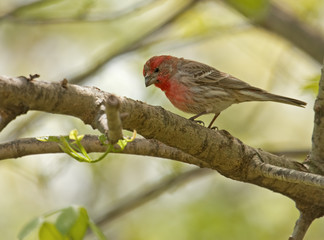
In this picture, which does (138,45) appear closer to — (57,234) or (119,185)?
(119,185)

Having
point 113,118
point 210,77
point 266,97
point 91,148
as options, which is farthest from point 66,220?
point 210,77

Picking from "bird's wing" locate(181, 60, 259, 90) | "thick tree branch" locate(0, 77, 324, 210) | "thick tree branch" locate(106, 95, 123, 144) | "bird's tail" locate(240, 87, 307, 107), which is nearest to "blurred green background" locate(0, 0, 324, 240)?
"bird's wing" locate(181, 60, 259, 90)

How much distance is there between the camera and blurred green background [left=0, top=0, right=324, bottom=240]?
26.8 feet

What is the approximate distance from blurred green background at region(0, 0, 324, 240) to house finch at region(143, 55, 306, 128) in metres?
0.66

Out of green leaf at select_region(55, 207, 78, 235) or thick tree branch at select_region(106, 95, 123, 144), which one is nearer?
thick tree branch at select_region(106, 95, 123, 144)

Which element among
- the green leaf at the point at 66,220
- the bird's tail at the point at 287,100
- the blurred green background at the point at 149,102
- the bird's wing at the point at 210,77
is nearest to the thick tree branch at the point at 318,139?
the bird's tail at the point at 287,100

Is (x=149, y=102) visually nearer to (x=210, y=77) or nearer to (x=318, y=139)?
(x=210, y=77)

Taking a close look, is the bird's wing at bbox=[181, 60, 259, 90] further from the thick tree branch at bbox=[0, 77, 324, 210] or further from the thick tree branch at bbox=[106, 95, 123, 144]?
the thick tree branch at bbox=[106, 95, 123, 144]

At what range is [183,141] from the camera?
4062mm

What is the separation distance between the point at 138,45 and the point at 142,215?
3795 mm

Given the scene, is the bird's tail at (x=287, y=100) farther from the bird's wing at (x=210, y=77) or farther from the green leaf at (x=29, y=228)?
the green leaf at (x=29, y=228)

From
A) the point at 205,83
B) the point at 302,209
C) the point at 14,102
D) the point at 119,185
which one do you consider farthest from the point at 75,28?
the point at 14,102

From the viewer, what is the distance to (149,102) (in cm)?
794

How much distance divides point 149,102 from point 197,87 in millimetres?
941
